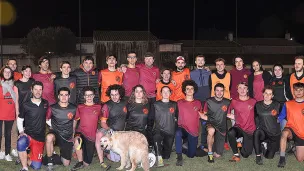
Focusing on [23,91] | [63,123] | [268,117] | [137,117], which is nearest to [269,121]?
[268,117]

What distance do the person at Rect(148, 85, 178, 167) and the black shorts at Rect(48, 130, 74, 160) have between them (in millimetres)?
1369

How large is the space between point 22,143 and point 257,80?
14.4 ft

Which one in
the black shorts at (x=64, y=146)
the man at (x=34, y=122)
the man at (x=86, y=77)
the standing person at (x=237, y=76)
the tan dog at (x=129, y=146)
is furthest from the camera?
the standing person at (x=237, y=76)

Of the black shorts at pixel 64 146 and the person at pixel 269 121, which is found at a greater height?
the person at pixel 269 121

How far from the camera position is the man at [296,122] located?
605 centimetres

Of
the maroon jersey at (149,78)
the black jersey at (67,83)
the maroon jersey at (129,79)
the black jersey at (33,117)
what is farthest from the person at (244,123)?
the black jersey at (33,117)

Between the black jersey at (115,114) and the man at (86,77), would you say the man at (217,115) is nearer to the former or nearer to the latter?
the black jersey at (115,114)

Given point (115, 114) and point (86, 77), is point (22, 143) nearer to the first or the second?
point (115, 114)

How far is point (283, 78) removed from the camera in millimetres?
6918

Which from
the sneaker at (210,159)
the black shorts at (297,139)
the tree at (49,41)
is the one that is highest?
the tree at (49,41)

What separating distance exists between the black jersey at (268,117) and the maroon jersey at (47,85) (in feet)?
12.1

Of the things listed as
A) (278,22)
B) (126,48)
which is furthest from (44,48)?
(278,22)

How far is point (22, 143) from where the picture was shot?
550 centimetres

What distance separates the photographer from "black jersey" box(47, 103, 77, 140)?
5.92 m
